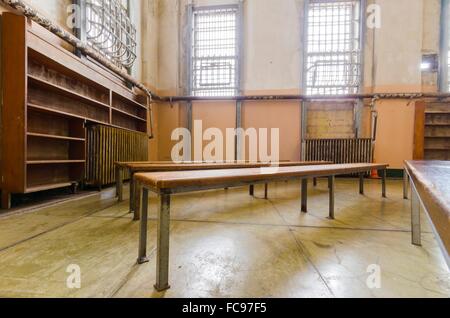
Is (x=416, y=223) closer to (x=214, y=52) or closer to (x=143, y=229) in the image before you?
(x=143, y=229)

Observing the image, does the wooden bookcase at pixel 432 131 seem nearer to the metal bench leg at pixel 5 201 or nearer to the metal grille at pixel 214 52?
the metal grille at pixel 214 52

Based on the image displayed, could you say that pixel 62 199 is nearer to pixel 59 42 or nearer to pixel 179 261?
pixel 59 42

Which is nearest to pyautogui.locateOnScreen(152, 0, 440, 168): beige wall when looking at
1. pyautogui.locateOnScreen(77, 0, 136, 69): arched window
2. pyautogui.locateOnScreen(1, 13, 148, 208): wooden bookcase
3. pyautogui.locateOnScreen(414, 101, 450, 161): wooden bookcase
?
pyautogui.locateOnScreen(414, 101, 450, 161): wooden bookcase

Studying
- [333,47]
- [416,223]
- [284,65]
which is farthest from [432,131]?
[416,223]

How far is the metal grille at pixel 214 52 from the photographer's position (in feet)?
16.0

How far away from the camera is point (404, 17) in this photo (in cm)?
445

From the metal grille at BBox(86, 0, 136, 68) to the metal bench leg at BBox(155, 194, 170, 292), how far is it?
10.5 feet

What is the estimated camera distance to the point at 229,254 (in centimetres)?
114

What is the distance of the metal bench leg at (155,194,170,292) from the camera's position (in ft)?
2.60

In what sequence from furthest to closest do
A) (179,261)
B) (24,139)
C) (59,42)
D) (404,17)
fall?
1. (404,17)
2. (59,42)
3. (24,139)
4. (179,261)

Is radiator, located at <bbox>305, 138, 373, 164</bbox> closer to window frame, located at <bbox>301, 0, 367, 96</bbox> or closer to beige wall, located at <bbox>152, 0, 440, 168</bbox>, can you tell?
beige wall, located at <bbox>152, 0, 440, 168</bbox>

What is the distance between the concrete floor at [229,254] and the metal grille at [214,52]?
3.66 metres
